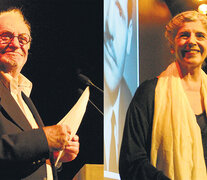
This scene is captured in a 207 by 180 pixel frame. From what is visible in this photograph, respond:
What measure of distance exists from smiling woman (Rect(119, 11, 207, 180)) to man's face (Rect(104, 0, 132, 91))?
25 centimetres

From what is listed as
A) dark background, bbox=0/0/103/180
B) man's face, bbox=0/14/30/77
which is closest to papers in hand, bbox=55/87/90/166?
dark background, bbox=0/0/103/180

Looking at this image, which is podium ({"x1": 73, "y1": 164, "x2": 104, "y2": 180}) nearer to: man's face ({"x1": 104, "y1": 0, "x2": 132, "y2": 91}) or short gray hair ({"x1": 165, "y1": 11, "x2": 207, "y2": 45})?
man's face ({"x1": 104, "y1": 0, "x2": 132, "y2": 91})

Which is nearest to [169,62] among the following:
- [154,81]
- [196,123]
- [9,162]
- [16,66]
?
[154,81]

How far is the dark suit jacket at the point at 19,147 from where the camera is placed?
1.98 meters

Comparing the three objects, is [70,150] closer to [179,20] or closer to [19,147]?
[19,147]

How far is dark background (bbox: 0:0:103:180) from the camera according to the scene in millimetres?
2816

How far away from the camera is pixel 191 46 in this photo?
3021 mm

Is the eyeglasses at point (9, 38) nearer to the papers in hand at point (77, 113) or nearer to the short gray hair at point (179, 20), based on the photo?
the papers in hand at point (77, 113)

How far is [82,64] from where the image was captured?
3.09 meters

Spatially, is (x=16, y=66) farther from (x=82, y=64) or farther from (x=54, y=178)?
(x=54, y=178)

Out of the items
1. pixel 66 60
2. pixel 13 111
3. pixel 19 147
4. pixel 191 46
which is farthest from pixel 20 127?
pixel 191 46

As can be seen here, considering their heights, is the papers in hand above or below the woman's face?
below

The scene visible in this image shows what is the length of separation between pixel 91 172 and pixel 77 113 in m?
0.49

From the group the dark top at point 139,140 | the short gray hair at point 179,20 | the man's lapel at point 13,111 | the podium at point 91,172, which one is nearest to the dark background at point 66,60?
the podium at point 91,172
